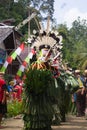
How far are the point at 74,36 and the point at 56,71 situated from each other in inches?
3612

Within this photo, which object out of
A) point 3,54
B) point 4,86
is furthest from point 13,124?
point 3,54

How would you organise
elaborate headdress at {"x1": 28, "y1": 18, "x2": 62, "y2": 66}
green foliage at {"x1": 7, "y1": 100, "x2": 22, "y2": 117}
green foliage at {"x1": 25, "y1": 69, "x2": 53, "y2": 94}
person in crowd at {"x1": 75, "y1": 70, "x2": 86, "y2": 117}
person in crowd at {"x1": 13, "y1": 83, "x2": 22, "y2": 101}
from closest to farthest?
1. green foliage at {"x1": 25, "y1": 69, "x2": 53, "y2": 94}
2. elaborate headdress at {"x1": 28, "y1": 18, "x2": 62, "y2": 66}
3. green foliage at {"x1": 7, "y1": 100, "x2": 22, "y2": 117}
4. person in crowd at {"x1": 75, "y1": 70, "x2": 86, "y2": 117}
5. person in crowd at {"x1": 13, "y1": 83, "x2": 22, "y2": 101}

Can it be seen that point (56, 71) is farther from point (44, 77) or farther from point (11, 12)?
point (11, 12)

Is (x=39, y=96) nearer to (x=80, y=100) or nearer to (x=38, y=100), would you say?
(x=38, y=100)

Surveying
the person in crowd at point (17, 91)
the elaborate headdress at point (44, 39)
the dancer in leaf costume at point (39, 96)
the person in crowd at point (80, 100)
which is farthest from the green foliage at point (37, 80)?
the person in crowd at point (17, 91)

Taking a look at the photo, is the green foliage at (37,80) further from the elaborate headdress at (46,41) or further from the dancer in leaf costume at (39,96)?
the elaborate headdress at (46,41)

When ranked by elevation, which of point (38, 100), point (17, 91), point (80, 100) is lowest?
point (38, 100)

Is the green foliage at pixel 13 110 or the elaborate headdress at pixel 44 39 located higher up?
the elaborate headdress at pixel 44 39

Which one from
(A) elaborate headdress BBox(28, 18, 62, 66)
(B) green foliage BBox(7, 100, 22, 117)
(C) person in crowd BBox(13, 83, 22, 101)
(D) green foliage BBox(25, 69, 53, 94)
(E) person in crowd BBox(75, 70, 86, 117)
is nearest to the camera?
(D) green foliage BBox(25, 69, 53, 94)

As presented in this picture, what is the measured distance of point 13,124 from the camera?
12.1 metres

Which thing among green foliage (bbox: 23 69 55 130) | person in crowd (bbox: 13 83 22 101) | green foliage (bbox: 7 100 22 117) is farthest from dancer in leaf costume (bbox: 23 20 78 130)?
person in crowd (bbox: 13 83 22 101)

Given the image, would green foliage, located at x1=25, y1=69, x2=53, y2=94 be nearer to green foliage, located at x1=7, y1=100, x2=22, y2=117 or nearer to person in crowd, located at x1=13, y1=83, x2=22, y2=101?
green foliage, located at x1=7, y1=100, x2=22, y2=117

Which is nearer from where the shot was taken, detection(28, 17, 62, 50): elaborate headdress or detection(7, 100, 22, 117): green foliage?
detection(28, 17, 62, 50): elaborate headdress

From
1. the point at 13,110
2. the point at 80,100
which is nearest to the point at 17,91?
the point at 80,100
